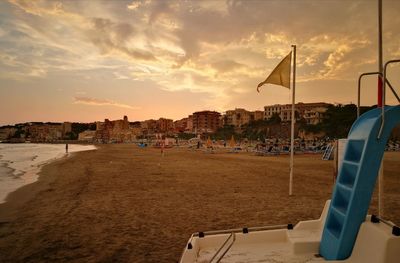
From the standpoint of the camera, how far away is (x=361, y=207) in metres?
3.24

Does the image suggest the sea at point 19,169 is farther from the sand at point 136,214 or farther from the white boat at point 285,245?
the white boat at point 285,245

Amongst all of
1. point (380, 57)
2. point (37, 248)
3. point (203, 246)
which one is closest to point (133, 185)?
point (37, 248)

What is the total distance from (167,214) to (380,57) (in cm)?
690

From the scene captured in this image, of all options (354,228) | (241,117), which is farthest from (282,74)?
(241,117)

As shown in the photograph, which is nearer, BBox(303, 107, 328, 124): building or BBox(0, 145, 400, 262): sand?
BBox(0, 145, 400, 262): sand

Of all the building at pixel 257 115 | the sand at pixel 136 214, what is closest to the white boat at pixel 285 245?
the sand at pixel 136 214

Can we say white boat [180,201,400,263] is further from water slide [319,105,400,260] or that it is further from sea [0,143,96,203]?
sea [0,143,96,203]

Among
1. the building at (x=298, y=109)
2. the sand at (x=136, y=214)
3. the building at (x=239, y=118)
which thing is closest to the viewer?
the sand at (x=136, y=214)

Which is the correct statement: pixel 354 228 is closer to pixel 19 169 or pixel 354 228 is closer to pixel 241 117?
pixel 19 169

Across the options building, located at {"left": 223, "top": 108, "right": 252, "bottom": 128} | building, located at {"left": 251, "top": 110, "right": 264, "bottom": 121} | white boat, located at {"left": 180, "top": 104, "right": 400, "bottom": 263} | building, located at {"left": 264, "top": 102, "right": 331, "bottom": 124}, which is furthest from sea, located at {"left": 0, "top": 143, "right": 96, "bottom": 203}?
building, located at {"left": 251, "top": 110, "right": 264, "bottom": 121}

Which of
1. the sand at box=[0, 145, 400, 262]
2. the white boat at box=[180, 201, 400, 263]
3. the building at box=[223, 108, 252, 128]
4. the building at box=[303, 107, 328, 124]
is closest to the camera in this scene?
the white boat at box=[180, 201, 400, 263]

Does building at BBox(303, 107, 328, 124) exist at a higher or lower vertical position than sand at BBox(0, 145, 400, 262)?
higher

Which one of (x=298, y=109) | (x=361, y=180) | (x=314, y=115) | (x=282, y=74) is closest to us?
(x=361, y=180)

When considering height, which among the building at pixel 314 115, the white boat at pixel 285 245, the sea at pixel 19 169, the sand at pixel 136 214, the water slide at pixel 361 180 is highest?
the building at pixel 314 115
